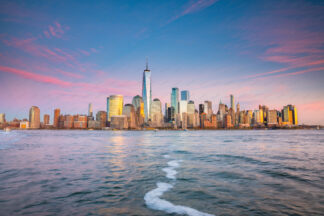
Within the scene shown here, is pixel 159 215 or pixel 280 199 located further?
pixel 280 199

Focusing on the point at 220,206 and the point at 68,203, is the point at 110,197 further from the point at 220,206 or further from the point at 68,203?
the point at 220,206

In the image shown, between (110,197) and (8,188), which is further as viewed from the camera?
(8,188)

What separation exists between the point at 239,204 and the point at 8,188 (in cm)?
1508

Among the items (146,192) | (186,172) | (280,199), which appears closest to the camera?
(280,199)

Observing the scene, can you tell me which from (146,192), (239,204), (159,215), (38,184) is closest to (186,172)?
(146,192)

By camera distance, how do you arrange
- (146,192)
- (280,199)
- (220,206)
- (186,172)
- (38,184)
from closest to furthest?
(220,206)
(280,199)
(146,192)
(38,184)
(186,172)

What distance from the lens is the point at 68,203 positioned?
34.7ft

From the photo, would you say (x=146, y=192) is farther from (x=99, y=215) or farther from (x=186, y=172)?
(x=186, y=172)

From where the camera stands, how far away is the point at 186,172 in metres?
19.1

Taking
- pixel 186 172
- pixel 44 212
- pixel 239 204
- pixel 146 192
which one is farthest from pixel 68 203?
pixel 186 172

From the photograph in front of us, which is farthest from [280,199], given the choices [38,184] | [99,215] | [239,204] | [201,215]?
[38,184]

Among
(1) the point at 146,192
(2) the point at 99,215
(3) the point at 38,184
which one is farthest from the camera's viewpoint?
(3) the point at 38,184

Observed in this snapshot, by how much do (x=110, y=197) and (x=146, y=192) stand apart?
7.75 feet

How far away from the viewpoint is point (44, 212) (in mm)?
9352
